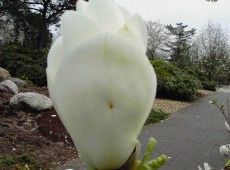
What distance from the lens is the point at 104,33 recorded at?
46 cm

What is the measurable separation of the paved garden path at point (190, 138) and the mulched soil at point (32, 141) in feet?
6.04

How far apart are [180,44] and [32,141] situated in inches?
1156

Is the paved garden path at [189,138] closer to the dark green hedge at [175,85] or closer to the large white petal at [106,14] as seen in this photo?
the dark green hedge at [175,85]

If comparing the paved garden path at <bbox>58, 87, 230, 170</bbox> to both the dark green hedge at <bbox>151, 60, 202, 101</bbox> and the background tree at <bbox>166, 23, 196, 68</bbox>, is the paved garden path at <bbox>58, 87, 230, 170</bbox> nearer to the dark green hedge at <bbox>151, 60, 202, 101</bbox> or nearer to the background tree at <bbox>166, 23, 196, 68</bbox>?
the dark green hedge at <bbox>151, 60, 202, 101</bbox>

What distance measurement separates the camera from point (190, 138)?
9891mm

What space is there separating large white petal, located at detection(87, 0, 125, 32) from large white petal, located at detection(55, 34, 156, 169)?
40 millimetres

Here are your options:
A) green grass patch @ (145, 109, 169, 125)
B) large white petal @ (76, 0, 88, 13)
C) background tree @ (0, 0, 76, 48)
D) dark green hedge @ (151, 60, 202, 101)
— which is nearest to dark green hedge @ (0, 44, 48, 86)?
background tree @ (0, 0, 76, 48)

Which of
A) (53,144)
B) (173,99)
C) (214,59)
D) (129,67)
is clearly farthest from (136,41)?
(214,59)

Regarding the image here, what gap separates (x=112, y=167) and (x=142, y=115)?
0.26ft

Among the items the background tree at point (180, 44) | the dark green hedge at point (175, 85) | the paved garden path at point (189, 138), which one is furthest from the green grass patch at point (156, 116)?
the background tree at point (180, 44)

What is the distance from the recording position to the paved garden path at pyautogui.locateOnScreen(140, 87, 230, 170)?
24.7ft

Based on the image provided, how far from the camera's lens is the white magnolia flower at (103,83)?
472 mm

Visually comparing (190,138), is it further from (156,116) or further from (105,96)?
(105,96)

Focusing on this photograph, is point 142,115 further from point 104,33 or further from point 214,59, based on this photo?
point 214,59
